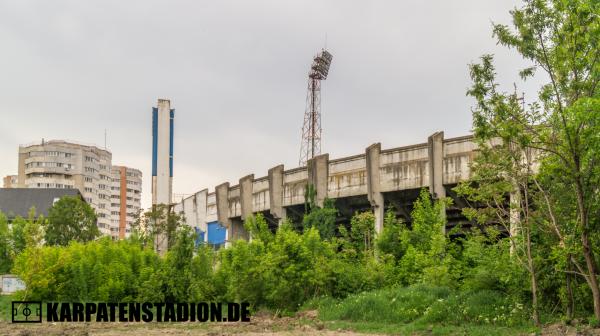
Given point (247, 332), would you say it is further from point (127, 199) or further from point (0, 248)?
point (127, 199)

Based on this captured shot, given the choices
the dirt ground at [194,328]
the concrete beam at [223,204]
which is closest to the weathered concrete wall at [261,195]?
the concrete beam at [223,204]

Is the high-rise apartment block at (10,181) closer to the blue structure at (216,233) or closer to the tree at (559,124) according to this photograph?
the blue structure at (216,233)

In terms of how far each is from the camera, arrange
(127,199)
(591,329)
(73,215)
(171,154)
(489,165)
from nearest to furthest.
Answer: (591,329) < (489,165) < (73,215) < (171,154) < (127,199)

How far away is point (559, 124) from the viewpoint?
16562mm

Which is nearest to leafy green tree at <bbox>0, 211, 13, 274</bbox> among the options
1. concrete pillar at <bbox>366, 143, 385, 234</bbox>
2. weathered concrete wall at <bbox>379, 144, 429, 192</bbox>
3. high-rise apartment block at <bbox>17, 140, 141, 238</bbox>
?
concrete pillar at <bbox>366, 143, 385, 234</bbox>

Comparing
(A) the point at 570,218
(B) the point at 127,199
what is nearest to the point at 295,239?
(A) the point at 570,218

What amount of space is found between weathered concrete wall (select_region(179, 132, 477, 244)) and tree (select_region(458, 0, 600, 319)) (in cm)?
1074

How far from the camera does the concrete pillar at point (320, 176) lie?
3953 centimetres

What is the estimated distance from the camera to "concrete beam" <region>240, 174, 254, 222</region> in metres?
48.6

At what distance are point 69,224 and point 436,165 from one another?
3052 cm

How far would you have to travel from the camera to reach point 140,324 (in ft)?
71.6

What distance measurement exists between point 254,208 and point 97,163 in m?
106

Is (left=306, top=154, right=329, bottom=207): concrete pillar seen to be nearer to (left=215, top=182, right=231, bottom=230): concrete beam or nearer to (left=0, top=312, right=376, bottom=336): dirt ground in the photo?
(left=215, top=182, right=231, bottom=230): concrete beam

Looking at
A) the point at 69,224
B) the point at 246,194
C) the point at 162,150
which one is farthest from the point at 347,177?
the point at 162,150
